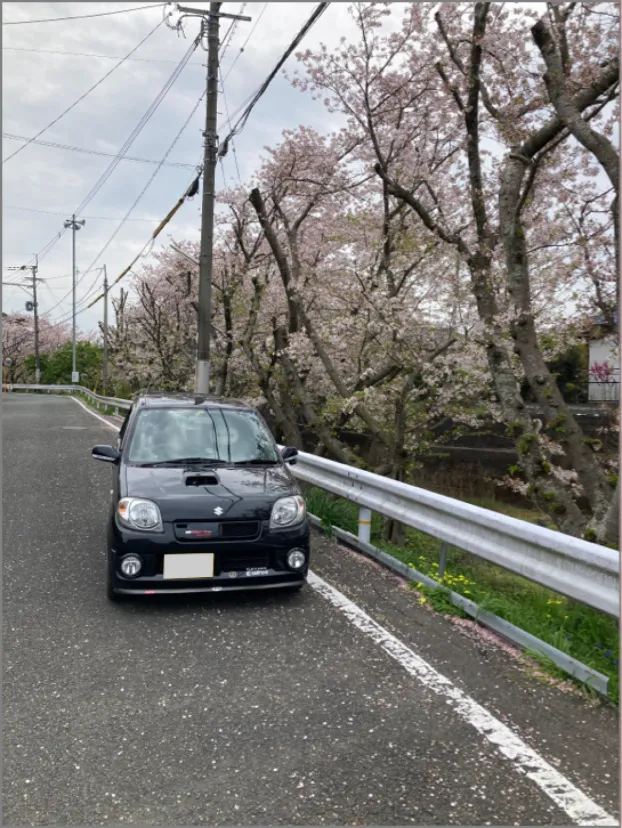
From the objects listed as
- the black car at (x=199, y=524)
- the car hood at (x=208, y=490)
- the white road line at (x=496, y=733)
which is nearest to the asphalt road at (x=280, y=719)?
the white road line at (x=496, y=733)

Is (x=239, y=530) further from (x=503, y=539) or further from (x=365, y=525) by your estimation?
(x=365, y=525)

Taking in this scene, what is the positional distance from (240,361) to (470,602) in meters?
17.6

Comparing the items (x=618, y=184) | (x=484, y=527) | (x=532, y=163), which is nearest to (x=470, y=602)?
(x=484, y=527)

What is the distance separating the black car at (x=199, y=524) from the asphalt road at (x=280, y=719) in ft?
0.83

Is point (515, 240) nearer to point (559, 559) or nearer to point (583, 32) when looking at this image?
point (583, 32)

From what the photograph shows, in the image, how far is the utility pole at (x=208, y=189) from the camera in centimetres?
1441

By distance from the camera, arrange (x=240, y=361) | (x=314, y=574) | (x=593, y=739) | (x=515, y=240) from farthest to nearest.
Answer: (x=240, y=361), (x=515, y=240), (x=314, y=574), (x=593, y=739)

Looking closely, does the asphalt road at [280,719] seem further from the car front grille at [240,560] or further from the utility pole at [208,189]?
the utility pole at [208,189]

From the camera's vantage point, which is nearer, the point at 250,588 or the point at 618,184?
the point at 250,588

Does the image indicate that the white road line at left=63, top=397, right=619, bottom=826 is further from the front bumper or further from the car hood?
the car hood

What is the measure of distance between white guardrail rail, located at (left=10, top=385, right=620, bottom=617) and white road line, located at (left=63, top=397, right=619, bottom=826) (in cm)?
80

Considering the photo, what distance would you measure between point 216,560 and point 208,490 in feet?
Answer: 1.66

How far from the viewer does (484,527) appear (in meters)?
4.30

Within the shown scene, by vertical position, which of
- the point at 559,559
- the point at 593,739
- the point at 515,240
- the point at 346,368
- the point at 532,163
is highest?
the point at 532,163
